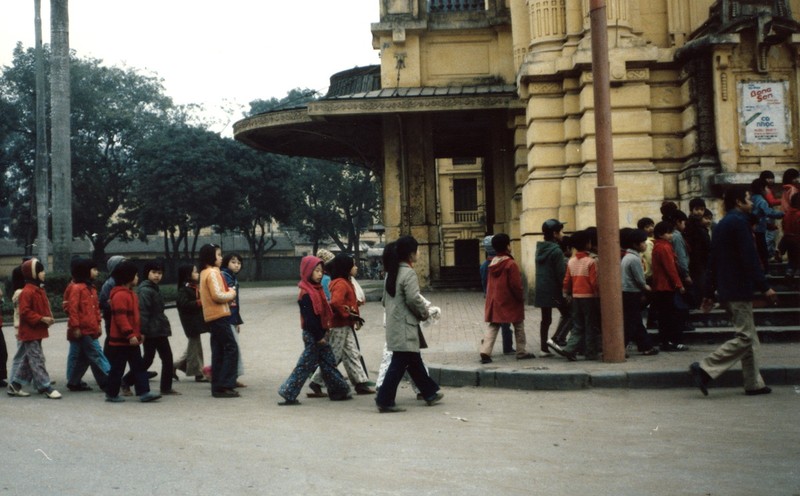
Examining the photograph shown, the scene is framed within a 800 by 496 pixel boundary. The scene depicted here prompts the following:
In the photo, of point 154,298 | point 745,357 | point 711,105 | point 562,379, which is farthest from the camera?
point 711,105

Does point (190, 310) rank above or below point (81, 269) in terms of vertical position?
below

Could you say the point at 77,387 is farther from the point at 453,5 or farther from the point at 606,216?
the point at 453,5

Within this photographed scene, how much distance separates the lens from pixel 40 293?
35.9 feet

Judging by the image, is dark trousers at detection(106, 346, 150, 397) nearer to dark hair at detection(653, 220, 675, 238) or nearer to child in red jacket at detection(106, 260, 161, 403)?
child in red jacket at detection(106, 260, 161, 403)

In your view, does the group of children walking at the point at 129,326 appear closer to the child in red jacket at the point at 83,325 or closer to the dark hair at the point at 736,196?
the child in red jacket at the point at 83,325

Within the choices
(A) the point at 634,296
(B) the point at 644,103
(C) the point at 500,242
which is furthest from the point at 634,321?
Result: (B) the point at 644,103

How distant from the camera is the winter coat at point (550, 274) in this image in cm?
1165

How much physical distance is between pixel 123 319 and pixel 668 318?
6462 millimetres

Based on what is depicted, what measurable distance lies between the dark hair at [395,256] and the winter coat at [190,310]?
3205 mm

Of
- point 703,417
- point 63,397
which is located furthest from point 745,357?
point 63,397

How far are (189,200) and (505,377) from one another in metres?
44.3

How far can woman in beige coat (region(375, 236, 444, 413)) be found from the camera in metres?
8.81

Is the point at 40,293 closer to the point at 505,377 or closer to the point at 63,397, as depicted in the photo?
the point at 63,397

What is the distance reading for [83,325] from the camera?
10781 mm
